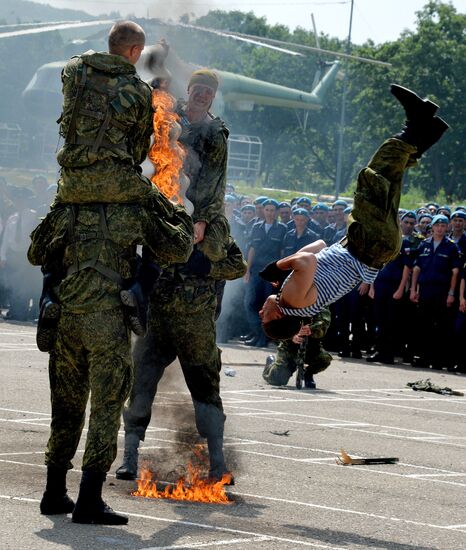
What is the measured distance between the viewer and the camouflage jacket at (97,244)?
679 cm

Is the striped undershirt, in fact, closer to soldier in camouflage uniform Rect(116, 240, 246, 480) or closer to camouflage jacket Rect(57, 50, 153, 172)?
soldier in camouflage uniform Rect(116, 240, 246, 480)

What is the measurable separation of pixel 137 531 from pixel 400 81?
61.5m

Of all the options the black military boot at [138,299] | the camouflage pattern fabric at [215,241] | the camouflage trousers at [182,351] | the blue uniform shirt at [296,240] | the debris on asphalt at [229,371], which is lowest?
the debris on asphalt at [229,371]

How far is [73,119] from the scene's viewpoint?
22.2ft

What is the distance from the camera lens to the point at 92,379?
6801 mm

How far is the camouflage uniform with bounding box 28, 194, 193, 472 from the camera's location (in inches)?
267

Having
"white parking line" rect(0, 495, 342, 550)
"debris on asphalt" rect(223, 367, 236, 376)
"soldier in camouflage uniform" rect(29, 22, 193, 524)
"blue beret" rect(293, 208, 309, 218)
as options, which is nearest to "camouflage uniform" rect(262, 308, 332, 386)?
"debris on asphalt" rect(223, 367, 236, 376)

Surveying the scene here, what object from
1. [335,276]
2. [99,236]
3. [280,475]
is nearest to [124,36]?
[99,236]

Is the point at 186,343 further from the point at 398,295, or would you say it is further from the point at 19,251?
the point at 19,251

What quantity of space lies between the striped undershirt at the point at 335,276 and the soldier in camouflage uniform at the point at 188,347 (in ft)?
1.57

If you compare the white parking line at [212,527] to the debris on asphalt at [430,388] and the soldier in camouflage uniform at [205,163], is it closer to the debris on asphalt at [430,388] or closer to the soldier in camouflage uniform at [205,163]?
the soldier in camouflage uniform at [205,163]

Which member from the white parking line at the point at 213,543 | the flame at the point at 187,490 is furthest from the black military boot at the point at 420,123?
the white parking line at the point at 213,543

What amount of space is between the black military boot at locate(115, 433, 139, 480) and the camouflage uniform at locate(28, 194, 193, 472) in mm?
1245

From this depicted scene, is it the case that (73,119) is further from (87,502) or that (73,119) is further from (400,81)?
(400,81)
